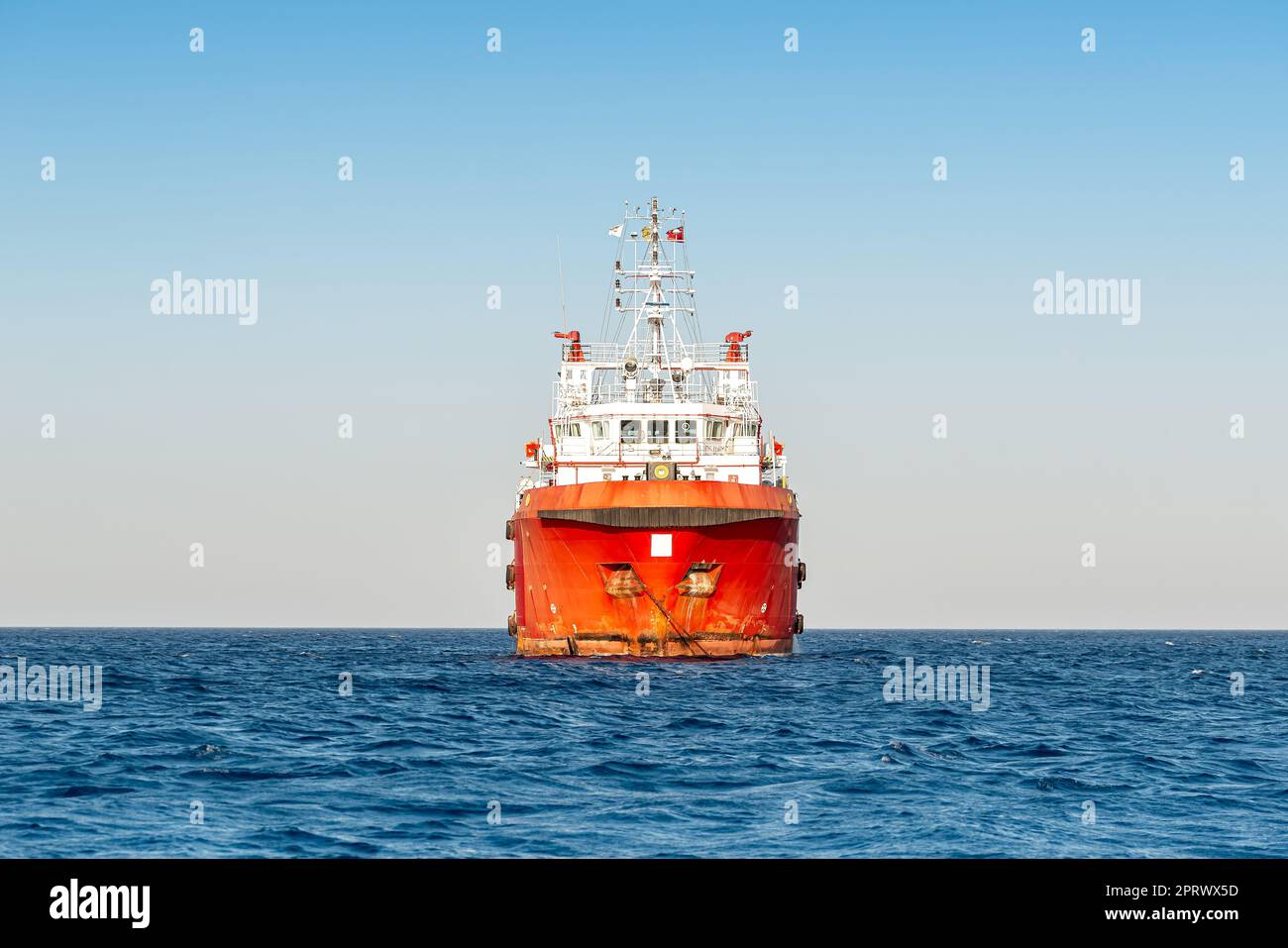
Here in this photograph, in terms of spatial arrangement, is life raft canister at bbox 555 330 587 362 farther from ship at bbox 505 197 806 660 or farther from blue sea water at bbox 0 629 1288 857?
blue sea water at bbox 0 629 1288 857

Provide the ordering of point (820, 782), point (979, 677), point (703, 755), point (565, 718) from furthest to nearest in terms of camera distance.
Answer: point (979, 677) → point (565, 718) → point (703, 755) → point (820, 782)

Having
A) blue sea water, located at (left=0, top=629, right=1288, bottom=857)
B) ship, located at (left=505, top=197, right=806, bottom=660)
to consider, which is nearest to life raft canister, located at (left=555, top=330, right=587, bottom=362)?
ship, located at (left=505, top=197, right=806, bottom=660)

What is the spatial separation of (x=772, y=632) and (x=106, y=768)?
36540mm

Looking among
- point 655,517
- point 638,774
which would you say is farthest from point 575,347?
point 638,774

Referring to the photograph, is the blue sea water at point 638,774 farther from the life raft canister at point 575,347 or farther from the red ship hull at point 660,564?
the life raft canister at point 575,347

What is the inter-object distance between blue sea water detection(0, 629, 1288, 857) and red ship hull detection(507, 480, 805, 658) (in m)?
6.58

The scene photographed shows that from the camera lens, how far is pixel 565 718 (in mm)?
34344

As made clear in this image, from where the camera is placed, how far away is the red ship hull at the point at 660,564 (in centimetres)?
5162

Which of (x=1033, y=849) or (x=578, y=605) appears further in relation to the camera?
(x=578, y=605)

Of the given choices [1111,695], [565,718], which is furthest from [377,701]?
[1111,695]

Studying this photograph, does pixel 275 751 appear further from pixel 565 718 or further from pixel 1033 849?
pixel 1033 849

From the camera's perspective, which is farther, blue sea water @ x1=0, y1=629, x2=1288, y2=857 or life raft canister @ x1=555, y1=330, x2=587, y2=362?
life raft canister @ x1=555, y1=330, x2=587, y2=362

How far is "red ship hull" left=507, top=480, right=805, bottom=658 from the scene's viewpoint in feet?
169
